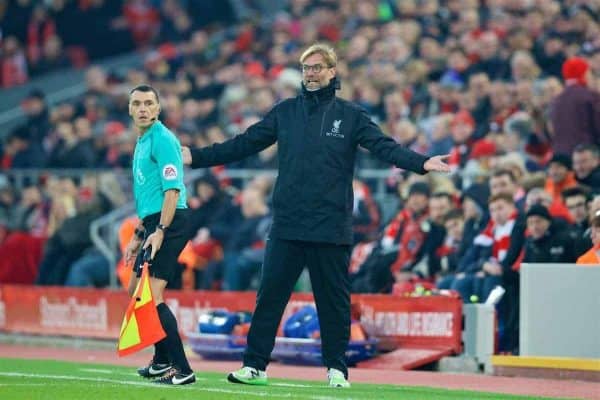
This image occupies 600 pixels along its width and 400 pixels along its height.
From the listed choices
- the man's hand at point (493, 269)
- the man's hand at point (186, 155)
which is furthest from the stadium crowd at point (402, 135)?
the man's hand at point (186, 155)

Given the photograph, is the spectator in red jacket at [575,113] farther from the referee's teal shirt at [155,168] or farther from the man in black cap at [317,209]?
the referee's teal shirt at [155,168]

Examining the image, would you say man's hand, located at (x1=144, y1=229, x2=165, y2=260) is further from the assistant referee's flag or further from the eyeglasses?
the eyeglasses

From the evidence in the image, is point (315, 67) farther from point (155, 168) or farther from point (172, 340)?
point (172, 340)

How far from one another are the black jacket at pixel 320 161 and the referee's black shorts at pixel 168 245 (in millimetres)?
698

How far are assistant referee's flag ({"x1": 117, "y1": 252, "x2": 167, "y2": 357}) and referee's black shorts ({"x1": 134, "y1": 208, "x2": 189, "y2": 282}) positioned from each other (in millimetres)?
104

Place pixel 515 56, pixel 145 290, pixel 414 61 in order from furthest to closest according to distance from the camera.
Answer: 1. pixel 414 61
2. pixel 515 56
3. pixel 145 290

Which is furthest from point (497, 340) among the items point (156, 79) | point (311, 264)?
point (156, 79)

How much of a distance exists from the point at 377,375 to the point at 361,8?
12350 millimetres

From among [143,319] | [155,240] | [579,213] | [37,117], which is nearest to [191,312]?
[579,213]

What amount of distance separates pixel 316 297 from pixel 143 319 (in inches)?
51.5

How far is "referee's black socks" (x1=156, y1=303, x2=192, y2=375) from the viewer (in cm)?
1093

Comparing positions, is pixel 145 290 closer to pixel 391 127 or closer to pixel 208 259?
pixel 208 259

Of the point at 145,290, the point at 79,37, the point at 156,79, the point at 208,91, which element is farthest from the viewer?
the point at 79,37

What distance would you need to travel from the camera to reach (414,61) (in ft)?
70.8
